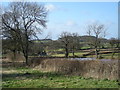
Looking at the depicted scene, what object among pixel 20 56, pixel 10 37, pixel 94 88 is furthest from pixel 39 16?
pixel 94 88

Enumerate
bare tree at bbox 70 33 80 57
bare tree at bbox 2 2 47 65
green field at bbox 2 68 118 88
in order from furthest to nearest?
bare tree at bbox 70 33 80 57
bare tree at bbox 2 2 47 65
green field at bbox 2 68 118 88

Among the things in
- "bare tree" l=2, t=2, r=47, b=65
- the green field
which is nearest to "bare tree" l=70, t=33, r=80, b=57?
"bare tree" l=2, t=2, r=47, b=65

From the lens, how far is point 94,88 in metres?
12.1

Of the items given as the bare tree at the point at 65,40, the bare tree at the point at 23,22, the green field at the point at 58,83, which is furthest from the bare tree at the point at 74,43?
the green field at the point at 58,83

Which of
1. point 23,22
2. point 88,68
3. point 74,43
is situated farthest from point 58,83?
point 74,43

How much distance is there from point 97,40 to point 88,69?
5251 cm

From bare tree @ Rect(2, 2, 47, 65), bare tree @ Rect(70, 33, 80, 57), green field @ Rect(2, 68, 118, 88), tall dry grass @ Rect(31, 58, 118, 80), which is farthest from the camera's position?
bare tree @ Rect(70, 33, 80, 57)

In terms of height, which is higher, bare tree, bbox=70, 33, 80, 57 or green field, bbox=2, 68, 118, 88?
bare tree, bbox=70, 33, 80, 57

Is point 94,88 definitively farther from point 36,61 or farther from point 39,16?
point 39,16

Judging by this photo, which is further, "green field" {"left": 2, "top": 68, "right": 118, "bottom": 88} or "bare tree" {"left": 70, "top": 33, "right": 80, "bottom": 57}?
"bare tree" {"left": 70, "top": 33, "right": 80, "bottom": 57}

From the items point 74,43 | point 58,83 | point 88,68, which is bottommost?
point 58,83

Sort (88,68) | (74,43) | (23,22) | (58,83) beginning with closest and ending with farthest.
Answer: (58,83) < (88,68) < (23,22) < (74,43)

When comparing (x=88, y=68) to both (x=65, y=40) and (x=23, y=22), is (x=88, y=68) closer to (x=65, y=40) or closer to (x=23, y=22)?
(x=23, y=22)

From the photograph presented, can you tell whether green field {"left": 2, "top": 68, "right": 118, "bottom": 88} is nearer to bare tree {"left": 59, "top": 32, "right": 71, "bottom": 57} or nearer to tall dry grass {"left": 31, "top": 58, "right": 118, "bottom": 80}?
tall dry grass {"left": 31, "top": 58, "right": 118, "bottom": 80}
